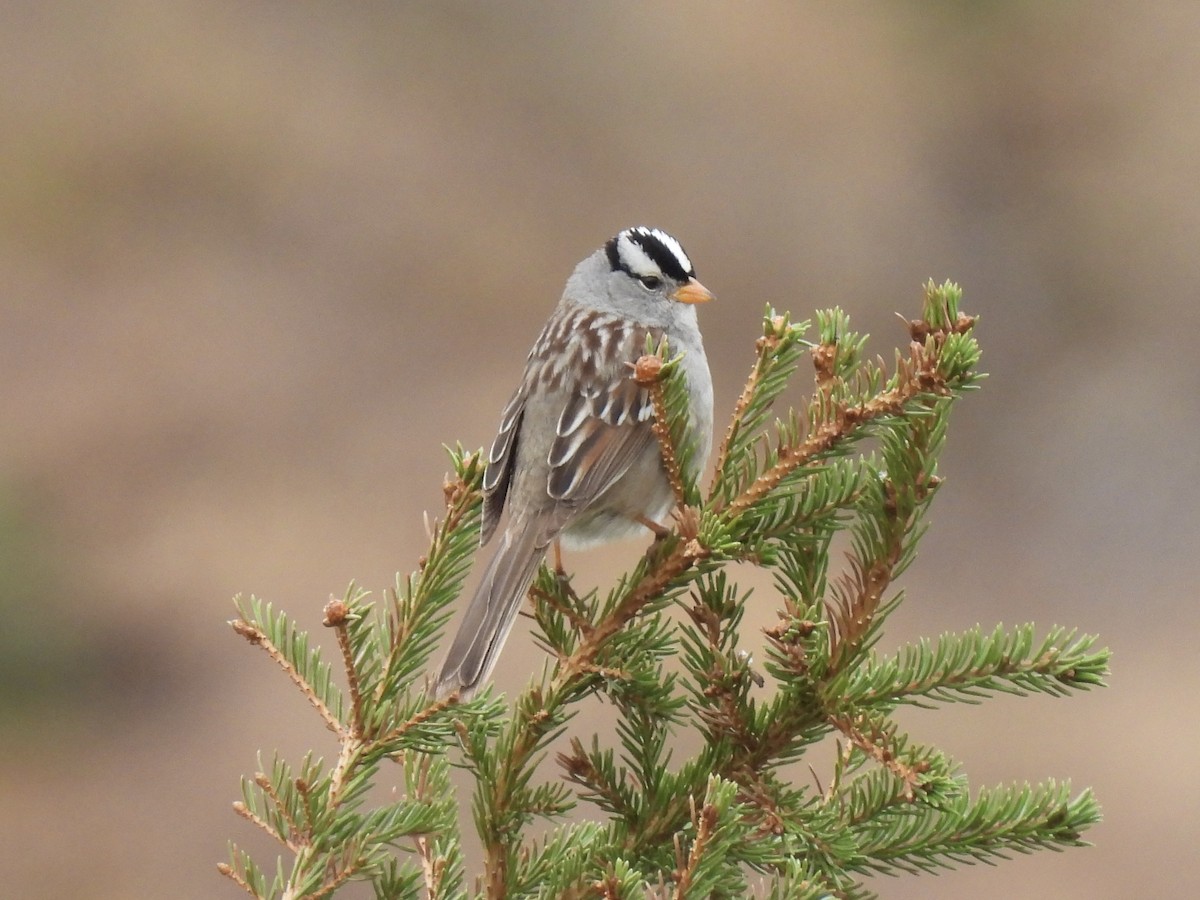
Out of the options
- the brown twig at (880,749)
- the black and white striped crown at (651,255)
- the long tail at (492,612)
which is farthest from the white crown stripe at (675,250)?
the brown twig at (880,749)

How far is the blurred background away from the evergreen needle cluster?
5276 millimetres

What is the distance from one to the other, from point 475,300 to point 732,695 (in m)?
8.00

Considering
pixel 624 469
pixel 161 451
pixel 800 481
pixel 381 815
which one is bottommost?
pixel 381 815

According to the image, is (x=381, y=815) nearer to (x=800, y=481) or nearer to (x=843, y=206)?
(x=800, y=481)

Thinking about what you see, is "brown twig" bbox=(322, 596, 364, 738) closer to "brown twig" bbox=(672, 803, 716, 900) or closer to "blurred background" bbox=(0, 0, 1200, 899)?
"brown twig" bbox=(672, 803, 716, 900)

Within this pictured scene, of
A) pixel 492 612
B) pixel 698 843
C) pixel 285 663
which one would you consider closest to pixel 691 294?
pixel 492 612

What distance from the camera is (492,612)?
2.16 meters

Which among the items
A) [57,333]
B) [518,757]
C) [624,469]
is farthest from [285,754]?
[518,757]

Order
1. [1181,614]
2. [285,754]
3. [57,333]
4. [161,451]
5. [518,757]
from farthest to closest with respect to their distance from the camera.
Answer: [57,333]
[161,451]
[1181,614]
[285,754]
[518,757]

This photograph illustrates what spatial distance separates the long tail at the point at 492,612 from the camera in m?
1.79

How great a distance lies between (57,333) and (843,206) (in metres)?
5.42

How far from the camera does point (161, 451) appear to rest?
8688 millimetres

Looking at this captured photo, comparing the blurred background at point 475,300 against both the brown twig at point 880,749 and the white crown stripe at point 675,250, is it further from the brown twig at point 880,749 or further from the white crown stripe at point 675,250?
the brown twig at point 880,749

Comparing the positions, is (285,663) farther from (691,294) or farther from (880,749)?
(691,294)
